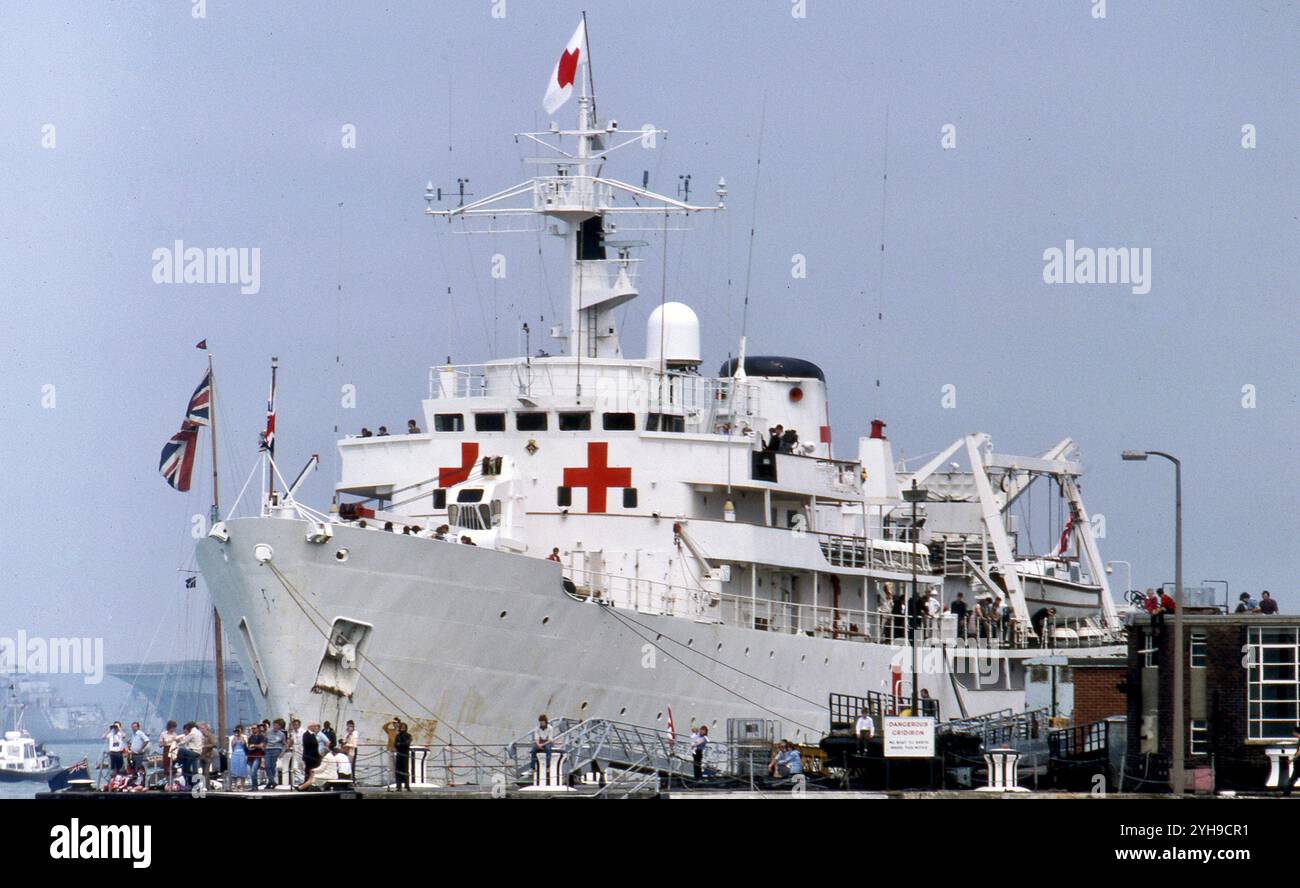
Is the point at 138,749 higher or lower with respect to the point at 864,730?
lower

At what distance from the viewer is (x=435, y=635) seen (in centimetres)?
3903

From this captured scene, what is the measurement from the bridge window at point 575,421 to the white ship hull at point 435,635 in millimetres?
5298

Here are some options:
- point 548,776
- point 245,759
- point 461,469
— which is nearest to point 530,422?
point 461,469

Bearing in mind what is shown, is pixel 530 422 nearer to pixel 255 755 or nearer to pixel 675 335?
pixel 675 335

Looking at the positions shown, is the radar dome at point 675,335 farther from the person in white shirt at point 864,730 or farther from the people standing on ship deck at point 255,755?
the people standing on ship deck at point 255,755

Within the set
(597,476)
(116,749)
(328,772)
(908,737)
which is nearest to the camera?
(328,772)

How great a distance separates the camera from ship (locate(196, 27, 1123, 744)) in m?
38.7

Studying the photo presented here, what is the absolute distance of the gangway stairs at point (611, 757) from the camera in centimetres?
3481

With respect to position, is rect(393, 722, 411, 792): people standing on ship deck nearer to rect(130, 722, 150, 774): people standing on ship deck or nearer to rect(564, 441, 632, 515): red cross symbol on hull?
rect(130, 722, 150, 774): people standing on ship deck

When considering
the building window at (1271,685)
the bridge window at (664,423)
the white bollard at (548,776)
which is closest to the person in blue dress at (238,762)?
the white bollard at (548,776)

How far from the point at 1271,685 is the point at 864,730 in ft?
26.6
